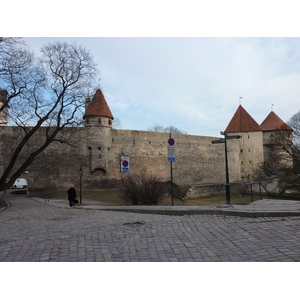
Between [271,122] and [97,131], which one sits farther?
[271,122]

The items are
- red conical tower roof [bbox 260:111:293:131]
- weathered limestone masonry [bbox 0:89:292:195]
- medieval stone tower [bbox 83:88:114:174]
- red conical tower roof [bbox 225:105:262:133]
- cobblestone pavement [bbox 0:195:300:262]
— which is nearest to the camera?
cobblestone pavement [bbox 0:195:300:262]

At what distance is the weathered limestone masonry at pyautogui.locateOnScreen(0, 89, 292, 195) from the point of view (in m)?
29.6

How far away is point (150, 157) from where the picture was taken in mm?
35656

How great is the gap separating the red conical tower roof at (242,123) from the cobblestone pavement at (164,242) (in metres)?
40.1

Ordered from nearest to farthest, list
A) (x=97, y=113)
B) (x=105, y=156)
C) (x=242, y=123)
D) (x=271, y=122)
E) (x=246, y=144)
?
A: (x=97, y=113) → (x=105, y=156) → (x=246, y=144) → (x=242, y=123) → (x=271, y=122)

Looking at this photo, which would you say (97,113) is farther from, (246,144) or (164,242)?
(164,242)

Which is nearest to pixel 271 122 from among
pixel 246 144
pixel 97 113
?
pixel 246 144

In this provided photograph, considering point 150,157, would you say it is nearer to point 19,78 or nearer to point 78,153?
point 78,153

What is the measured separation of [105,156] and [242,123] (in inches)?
956

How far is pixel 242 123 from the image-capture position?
45531 mm

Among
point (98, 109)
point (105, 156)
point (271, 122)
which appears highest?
point (271, 122)

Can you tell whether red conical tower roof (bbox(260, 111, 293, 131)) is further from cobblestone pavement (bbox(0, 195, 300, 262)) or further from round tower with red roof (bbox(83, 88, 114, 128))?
cobblestone pavement (bbox(0, 195, 300, 262))

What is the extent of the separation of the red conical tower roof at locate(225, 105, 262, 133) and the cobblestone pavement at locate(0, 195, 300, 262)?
40.1m

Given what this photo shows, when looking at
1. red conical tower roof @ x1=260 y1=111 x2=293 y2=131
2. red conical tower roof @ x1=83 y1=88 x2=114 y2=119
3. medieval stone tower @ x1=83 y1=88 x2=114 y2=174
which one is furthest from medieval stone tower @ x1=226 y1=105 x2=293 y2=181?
red conical tower roof @ x1=83 y1=88 x2=114 y2=119
